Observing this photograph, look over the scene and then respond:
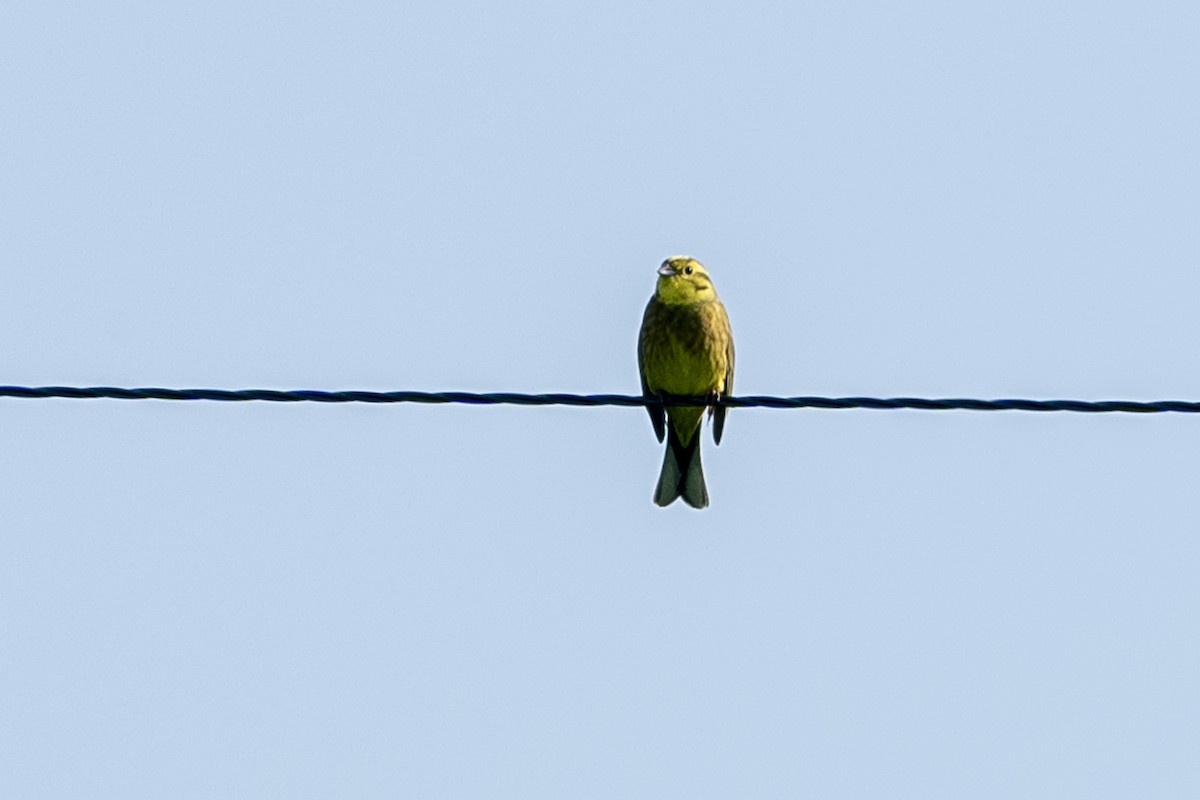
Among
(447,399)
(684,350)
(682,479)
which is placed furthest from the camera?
(682,479)

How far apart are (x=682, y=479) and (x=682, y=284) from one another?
38.5 inches

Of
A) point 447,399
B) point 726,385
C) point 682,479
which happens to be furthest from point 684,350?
point 447,399

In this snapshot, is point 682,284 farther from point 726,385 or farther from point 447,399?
point 447,399

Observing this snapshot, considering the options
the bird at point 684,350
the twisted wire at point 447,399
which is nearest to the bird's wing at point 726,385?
the bird at point 684,350

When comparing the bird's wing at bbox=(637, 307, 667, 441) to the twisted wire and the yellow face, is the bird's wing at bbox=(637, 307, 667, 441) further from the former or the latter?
the twisted wire

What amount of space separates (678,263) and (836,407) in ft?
11.5

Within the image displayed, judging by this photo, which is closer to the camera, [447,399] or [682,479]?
[447,399]

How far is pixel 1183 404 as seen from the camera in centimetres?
601

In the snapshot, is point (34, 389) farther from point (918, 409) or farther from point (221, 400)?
point (918, 409)

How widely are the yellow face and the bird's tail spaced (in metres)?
0.76

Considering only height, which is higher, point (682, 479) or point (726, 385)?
point (726, 385)

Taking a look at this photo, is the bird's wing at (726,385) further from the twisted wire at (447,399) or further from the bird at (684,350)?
the twisted wire at (447,399)

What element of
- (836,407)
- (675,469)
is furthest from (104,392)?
(675,469)

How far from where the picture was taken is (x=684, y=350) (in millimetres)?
9328
